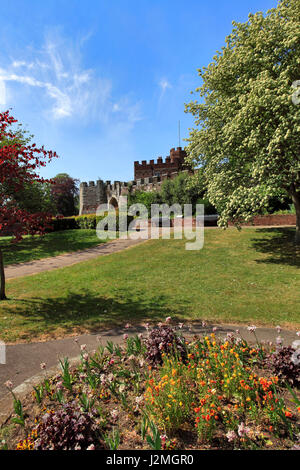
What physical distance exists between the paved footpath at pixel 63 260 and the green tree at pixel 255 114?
24.8 ft

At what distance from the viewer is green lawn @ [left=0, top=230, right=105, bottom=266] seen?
16.5 meters

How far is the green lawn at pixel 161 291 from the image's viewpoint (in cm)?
657

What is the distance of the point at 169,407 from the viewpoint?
9.72ft

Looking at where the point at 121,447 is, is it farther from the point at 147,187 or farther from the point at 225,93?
the point at 147,187

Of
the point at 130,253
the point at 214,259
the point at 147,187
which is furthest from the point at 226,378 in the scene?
the point at 147,187

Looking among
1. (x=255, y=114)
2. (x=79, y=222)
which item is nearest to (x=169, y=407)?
(x=255, y=114)

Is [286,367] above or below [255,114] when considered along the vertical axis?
below

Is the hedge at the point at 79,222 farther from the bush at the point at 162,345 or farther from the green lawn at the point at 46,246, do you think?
the bush at the point at 162,345

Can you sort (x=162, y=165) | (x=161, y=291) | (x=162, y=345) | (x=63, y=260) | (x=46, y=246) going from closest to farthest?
(x=162, y=345), (x=161, y=291), (x=63, y=260), (x=46, y=246), (x=162, y=165)

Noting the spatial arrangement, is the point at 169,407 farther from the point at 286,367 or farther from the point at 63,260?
the point at 63,260

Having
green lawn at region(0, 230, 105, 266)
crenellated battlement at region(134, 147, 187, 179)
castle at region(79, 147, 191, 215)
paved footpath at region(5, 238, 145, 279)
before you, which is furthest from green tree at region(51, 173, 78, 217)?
paved footpath at region(5, 238, 145, 279)

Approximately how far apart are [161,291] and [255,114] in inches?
352

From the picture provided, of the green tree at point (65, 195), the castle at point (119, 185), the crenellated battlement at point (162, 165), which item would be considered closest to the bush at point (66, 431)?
the castle at point (119, 185)

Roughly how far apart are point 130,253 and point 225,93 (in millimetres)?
10767
